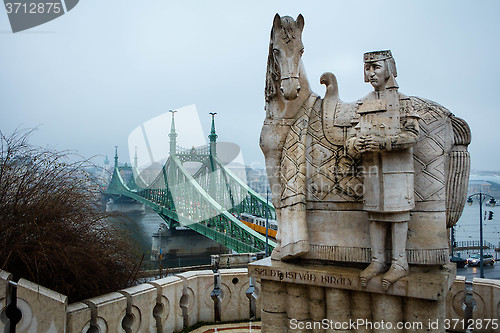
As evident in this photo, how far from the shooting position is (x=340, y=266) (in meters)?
3.65

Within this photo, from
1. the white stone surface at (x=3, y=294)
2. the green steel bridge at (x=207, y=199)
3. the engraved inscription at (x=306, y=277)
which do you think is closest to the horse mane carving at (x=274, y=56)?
the engraved inscription at (x=306, y=277)

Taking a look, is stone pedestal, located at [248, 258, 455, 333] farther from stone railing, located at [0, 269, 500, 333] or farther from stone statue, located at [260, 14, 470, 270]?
stone railing, located at [0, 269, 500, 333]

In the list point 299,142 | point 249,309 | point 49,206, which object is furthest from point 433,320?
point 49,206

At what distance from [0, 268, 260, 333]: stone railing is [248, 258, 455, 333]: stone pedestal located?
4.10 feet

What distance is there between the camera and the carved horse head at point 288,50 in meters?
3.78

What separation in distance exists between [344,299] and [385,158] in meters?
1.26

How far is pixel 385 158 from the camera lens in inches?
131

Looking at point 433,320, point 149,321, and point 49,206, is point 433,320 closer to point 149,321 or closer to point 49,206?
point 149,321

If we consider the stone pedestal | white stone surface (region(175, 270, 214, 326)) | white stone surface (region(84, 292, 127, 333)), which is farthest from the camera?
white stone surface (region(175, 270, 214, 326))

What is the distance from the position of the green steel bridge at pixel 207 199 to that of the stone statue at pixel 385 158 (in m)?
16.5

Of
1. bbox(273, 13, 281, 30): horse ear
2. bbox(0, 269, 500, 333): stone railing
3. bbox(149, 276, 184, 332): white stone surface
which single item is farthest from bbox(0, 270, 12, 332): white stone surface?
bbox(273, 13, 281, 30): horse ear

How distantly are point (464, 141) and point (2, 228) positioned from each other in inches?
168

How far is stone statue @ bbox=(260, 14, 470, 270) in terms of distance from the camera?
10.9 ft

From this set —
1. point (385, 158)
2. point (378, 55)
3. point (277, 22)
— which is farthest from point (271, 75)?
point (385, 158)
